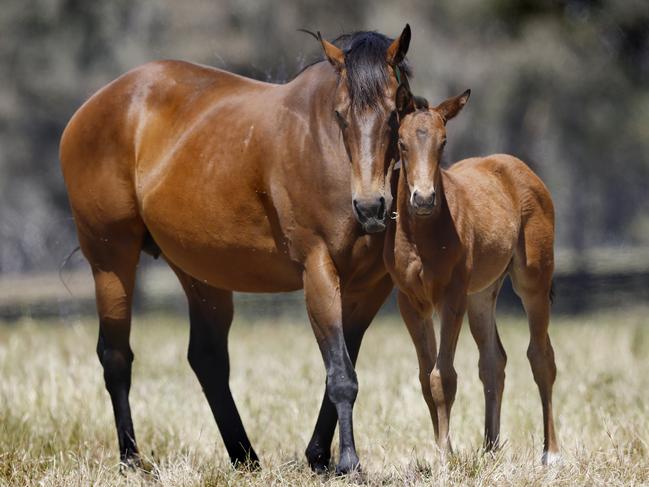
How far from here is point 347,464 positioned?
501 centimetres

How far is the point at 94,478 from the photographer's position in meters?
5.05

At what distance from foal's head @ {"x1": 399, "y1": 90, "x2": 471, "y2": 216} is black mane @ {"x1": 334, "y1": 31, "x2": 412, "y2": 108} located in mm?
189

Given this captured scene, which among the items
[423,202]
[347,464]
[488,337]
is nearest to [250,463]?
[347,464]

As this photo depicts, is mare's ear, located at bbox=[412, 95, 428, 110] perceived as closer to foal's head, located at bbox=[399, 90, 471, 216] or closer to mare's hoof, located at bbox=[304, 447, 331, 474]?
foal's head, located at bbox=[399, 90, 471, 216]

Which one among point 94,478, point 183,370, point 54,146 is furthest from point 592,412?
point 54,146

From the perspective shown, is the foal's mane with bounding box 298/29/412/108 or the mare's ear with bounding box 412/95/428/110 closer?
the foal's mane with bounding box 298/29/412/108

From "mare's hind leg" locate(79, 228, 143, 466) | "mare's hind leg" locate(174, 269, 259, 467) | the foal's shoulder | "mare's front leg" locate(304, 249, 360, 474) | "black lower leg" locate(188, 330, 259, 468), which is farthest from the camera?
"mare's hind leg" locate(174, 269, 259, 467)

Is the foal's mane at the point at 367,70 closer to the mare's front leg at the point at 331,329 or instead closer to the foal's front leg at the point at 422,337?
the mare's front leg at the point at 331,329

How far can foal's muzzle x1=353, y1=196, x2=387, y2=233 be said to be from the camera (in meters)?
4.74

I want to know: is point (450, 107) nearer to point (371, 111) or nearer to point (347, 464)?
point (371, 111)

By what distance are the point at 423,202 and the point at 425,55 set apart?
51.2 ft

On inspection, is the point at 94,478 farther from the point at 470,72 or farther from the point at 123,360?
the point at 470,72

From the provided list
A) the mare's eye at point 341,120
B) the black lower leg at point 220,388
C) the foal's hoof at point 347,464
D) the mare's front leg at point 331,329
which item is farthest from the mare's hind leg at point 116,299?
the mare's eye at point 341,120

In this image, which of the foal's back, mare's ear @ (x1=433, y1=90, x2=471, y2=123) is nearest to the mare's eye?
mare's ear @ (x1=433, y1=90, x2=471, y2=123)
